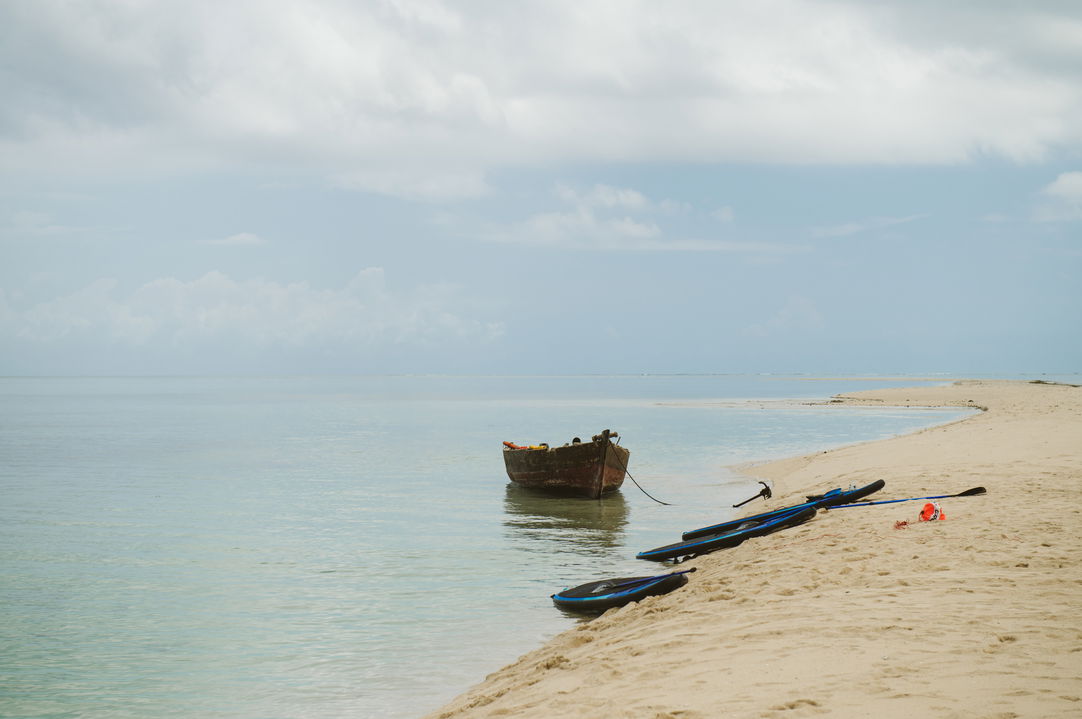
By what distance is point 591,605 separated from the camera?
34.6 ft

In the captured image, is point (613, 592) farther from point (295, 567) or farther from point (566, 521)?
point (566, 521)

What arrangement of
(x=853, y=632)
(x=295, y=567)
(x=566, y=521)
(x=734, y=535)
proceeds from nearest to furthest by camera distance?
(x=853, y=632)
(x=734, y=535)
(x=295, y=567)
(x=566, y=521)

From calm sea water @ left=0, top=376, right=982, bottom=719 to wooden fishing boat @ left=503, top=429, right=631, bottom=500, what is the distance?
24.4 inches

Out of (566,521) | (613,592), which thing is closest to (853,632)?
(613,592)

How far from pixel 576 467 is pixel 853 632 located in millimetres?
16560

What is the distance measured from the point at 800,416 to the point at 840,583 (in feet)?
161

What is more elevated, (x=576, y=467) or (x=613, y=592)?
(x=576, y=467)

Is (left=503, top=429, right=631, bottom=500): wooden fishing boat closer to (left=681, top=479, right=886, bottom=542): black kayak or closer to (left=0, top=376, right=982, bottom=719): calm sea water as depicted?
(left=0, top=376, right=982, bottom=719): calm sea water

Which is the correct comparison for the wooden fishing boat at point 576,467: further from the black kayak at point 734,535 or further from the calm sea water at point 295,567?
the black kayak at point 734,535

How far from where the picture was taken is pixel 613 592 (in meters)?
10.4

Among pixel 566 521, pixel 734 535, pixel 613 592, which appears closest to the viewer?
pixel 613 592

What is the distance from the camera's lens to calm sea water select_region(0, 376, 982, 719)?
8930 millimetres

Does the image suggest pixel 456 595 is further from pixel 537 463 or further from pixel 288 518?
pixel 537 463

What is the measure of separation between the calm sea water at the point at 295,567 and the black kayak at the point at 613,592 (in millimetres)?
313
